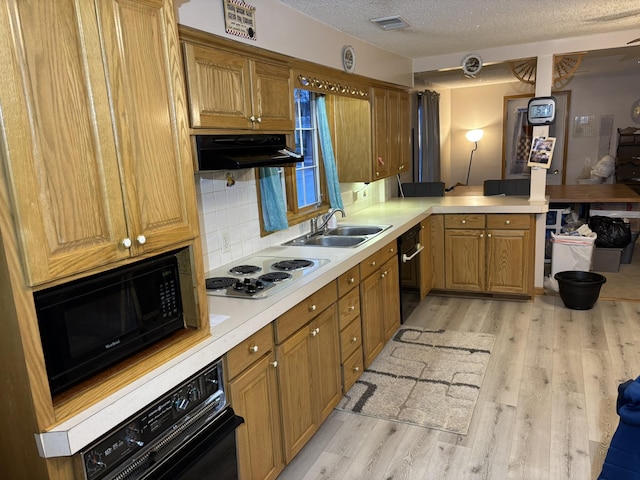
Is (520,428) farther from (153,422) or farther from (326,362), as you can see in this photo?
(153,422)

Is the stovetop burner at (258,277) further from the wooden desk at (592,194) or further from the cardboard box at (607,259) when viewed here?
the cardboard box at (607,259)

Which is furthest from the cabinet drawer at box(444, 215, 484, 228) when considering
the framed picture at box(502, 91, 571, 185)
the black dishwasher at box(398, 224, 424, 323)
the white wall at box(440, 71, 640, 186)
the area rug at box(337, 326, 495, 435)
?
the framed picture at box(502, 91, 571, 185)

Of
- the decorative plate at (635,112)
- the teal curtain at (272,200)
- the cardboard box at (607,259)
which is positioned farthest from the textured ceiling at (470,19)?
the decorative plate at (635,112)

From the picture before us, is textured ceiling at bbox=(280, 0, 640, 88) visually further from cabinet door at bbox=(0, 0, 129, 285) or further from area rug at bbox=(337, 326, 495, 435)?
area rug at bbox=(337, 326, 495, 435)

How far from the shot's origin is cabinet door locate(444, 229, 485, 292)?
450 cm

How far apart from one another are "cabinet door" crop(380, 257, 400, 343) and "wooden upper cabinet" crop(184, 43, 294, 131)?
1.33m

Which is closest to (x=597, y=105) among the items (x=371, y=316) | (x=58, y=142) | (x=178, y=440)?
(x=371, y=316)

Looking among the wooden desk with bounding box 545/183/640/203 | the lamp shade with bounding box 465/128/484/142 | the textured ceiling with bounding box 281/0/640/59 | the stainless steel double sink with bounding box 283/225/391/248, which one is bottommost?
the wooden desk with bounding box 545/183/640/203

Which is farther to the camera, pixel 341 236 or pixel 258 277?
pixel 341 236

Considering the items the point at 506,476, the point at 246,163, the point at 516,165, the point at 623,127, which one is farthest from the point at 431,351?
the point at 623,127

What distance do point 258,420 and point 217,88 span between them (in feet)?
4.68

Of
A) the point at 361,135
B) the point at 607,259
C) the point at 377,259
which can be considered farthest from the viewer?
the point at 607,259

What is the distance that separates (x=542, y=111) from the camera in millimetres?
4305

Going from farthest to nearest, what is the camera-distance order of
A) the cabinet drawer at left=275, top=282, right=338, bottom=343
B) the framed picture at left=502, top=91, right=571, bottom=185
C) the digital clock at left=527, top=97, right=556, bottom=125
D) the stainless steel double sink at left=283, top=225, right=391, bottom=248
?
the framed picture at left=502, top=91, right=571, bottom=185 → the digital clock at left=527, top=97, right=556, bottom=125 → the stainless steel double sink at left=283, top=225, right=391, bottom=248 → the cabinet drawer at left=275, top=282, right=338, bottom=343
